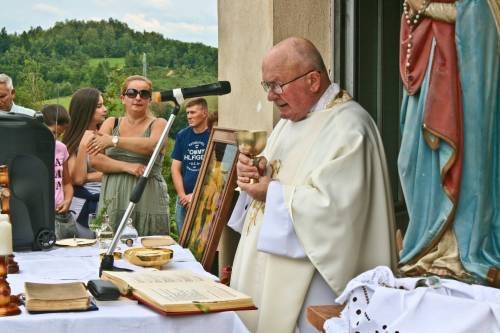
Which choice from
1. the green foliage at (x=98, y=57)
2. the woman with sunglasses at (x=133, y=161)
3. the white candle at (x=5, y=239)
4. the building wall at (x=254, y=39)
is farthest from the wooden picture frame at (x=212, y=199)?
the green foliage at (x=98, y=57)

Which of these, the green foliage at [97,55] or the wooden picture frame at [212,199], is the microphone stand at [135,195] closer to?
the wooden picture frame at [212,199]

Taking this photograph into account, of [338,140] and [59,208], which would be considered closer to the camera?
[338,140]

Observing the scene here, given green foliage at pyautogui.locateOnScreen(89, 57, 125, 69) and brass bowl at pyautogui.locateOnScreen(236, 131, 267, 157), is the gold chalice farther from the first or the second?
green foliage at pyautogui.locateOnScreen(89, 57, 125, 69)

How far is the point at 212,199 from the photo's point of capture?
502cm

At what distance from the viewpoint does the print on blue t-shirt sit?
673 cm

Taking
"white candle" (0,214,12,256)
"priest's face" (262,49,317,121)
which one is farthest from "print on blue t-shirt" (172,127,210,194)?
"white candle" (0,214,12,256)

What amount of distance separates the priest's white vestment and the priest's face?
0.43 ft

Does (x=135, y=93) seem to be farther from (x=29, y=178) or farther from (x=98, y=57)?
(x=98, y=57)

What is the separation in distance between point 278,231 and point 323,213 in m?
0.20

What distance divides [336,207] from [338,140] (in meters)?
0.32

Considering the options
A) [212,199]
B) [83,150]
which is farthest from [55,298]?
[83,150]

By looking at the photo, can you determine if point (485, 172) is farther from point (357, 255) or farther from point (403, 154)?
point (357, 255)

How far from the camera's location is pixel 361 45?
4.92 m

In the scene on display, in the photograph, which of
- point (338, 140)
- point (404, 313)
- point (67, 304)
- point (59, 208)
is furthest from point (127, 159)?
point (404, 313)
